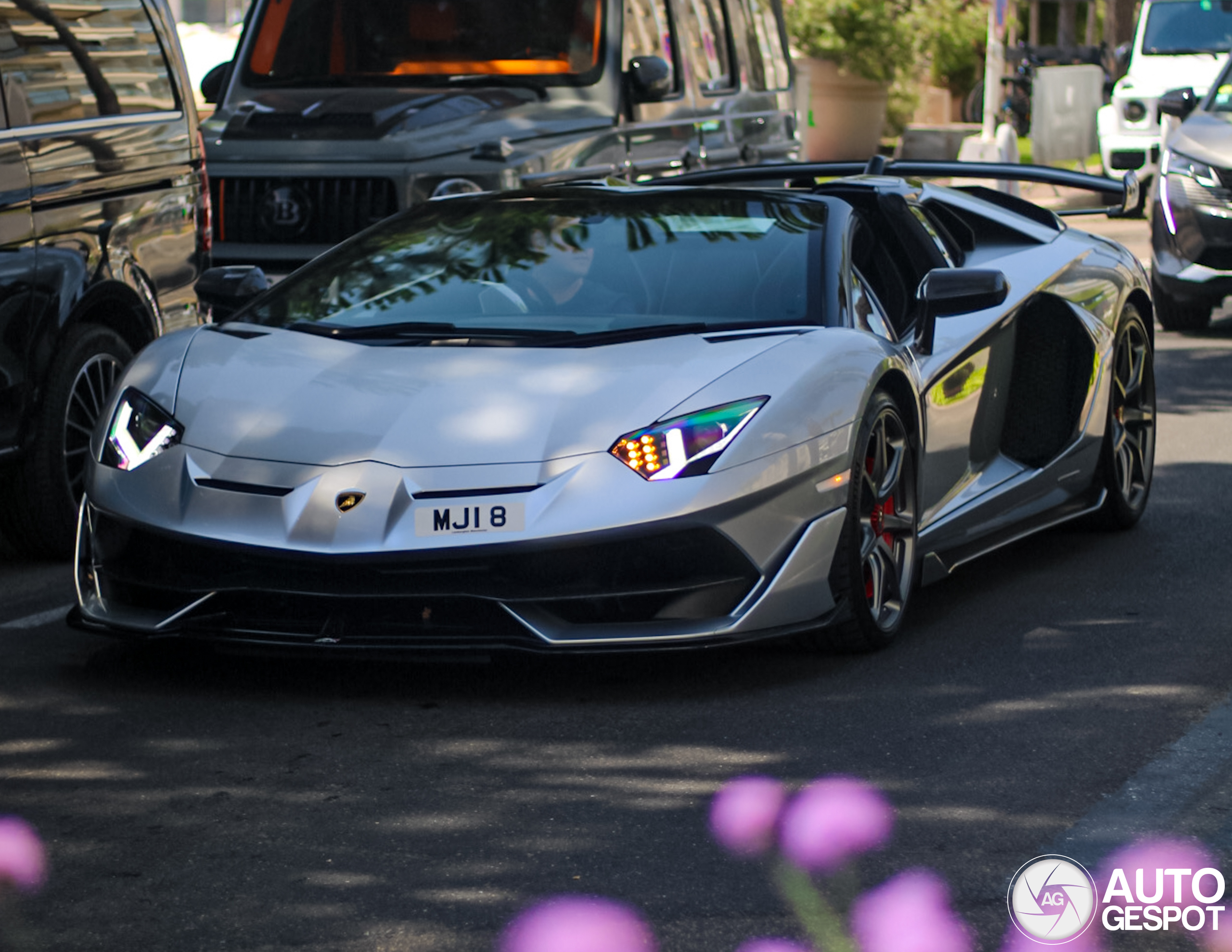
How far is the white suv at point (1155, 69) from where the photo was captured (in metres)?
22.6

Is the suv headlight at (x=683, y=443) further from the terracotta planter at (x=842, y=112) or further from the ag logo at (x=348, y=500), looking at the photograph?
the terracotta planter at (x=842, y=112)

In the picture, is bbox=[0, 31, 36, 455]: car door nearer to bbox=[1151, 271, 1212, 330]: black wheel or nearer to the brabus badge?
the brabus badge

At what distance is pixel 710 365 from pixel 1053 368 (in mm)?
1962

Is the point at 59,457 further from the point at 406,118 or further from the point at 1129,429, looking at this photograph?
the point at 1129,429

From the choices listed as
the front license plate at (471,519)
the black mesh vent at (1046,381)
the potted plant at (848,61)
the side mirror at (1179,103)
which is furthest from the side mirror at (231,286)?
the potted plant at (848,61)

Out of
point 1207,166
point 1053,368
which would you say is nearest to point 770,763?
point 1053,368

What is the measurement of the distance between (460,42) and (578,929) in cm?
764

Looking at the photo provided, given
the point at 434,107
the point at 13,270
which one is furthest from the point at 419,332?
the point at 434,107

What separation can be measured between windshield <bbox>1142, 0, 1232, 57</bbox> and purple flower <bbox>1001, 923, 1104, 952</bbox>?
20652 millimetres

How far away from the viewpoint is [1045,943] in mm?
3582

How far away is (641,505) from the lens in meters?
4.98

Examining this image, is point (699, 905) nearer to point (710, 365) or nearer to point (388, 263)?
point (710, 365)

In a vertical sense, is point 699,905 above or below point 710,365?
below

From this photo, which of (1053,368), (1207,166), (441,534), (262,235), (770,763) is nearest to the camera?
(770,763)
